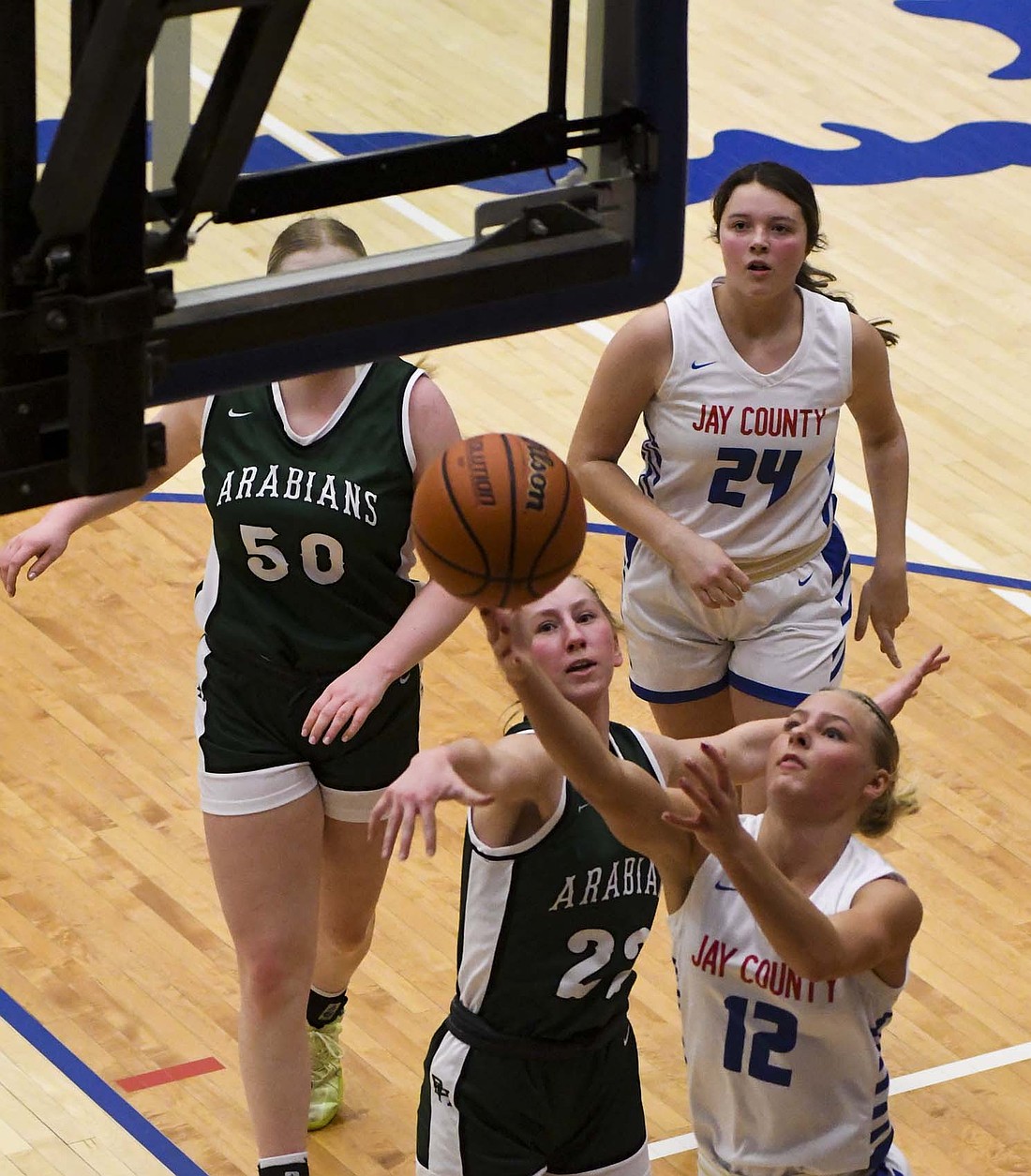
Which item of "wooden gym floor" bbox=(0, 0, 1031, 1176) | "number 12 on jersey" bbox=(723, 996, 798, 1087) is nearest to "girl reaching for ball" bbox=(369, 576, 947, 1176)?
"number 12 on jersey" bbox=(723, 996, 798, 1087)

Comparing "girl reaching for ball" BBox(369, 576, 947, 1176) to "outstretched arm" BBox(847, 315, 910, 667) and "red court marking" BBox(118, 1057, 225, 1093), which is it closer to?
"red court marking" BBox(118, 1057, 225, 1093)

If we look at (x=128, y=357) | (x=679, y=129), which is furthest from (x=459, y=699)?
(x=128, y=357)

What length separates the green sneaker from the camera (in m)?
5.37

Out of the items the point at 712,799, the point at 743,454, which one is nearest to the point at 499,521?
the point at 712,799

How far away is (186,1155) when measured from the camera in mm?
5219

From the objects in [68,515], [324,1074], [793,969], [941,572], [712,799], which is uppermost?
[712,799]

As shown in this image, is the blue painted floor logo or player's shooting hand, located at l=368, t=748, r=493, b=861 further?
the blue painted floor logo

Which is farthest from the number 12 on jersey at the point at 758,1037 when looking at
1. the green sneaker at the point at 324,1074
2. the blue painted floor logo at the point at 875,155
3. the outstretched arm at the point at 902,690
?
the blue painted floor logo at the point at 875,155

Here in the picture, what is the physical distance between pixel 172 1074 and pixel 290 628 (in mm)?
1236

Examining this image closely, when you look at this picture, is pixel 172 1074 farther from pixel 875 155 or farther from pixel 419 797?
pixel 875 155

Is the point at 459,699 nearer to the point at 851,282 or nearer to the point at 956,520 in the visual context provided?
the point at 956,520

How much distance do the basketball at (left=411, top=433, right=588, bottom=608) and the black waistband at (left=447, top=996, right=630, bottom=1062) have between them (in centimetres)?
Result: 96

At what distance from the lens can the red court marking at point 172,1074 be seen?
17.8 ft

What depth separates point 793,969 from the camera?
3.98m
